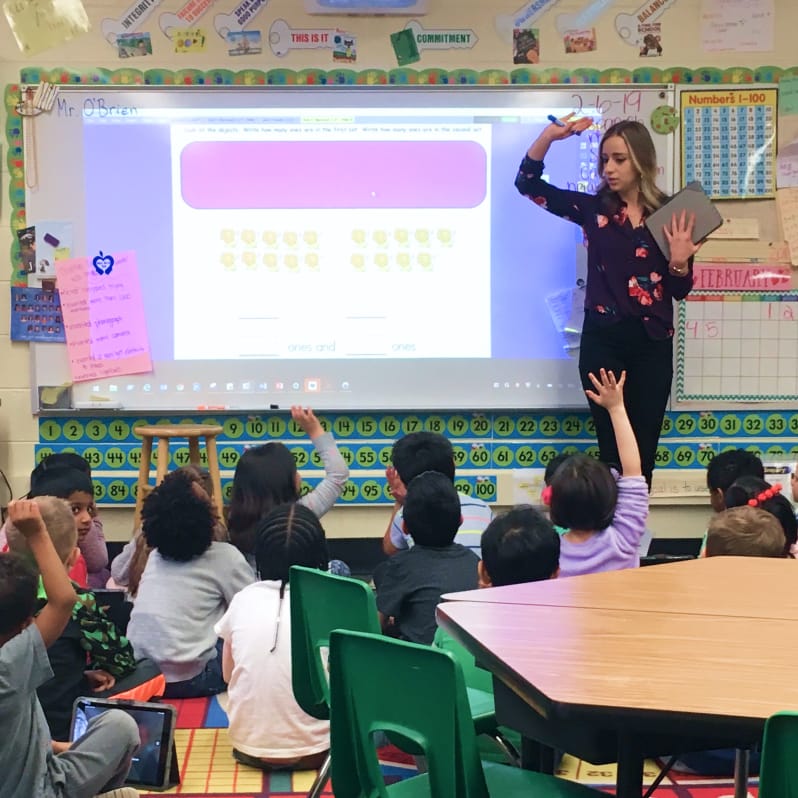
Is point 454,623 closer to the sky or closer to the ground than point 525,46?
closer to the ground

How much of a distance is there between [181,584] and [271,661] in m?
0.55

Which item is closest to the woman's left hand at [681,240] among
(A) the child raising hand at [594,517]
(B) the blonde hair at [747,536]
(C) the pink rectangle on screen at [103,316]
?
(A) the child raising hand at [594,517]

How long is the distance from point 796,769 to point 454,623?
0.56m

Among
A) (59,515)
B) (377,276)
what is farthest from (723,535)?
(377,276)

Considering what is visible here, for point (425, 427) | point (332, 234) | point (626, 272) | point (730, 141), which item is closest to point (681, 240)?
point (626, 272)

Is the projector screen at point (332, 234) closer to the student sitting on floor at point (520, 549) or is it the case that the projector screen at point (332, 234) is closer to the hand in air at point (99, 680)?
the hand in air at point (99, 680)

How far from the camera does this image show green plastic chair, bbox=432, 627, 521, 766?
71.4 inches

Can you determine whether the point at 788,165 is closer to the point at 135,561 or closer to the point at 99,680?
the point at 135,561

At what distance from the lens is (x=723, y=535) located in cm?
238

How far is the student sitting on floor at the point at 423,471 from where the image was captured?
3152 mm

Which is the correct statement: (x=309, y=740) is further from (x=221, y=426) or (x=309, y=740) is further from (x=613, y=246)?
(x=613, y=246)

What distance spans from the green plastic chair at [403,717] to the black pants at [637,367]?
2339 mm

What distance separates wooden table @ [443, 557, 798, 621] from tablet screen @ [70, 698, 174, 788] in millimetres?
822

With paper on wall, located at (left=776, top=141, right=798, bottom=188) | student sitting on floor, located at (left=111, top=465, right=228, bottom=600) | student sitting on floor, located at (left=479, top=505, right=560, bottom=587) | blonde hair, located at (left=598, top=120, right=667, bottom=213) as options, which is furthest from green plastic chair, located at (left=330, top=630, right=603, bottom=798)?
paper on wall, located at (left=776, top=141, right=798, bottom=188)
